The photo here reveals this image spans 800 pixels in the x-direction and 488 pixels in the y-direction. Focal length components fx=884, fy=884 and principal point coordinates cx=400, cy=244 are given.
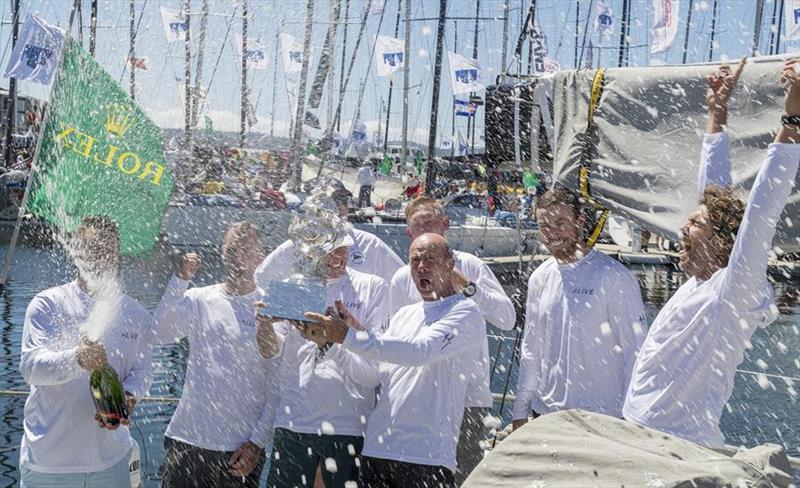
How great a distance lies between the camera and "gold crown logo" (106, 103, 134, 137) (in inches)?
179

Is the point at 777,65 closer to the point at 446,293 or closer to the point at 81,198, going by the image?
the point at 446,293

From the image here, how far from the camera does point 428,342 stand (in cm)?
349

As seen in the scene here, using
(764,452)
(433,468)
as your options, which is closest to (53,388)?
(433,468)

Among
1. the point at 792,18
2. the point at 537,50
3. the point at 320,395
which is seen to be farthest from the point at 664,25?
the point at 320,395

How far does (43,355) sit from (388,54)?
29.3 meters

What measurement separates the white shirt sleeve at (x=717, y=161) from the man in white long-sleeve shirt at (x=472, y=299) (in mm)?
1138

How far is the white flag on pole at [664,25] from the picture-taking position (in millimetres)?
27250

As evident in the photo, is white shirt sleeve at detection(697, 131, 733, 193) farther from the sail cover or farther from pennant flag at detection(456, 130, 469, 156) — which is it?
pennant flag at detection(456, 130, 469, 156)

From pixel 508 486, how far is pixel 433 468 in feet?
6.34

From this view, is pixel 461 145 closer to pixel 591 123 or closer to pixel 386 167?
pixel 386 167

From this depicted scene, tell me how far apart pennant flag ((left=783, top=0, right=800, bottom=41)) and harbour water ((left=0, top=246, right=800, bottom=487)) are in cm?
649

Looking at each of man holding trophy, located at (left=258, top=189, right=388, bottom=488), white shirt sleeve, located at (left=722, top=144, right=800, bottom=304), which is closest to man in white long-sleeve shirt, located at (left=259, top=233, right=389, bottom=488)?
man holding trophy, located at (left=258, top=189, right=388, bottom=488)

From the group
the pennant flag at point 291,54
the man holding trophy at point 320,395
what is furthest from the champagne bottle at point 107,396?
the pennant flag at point 291,54

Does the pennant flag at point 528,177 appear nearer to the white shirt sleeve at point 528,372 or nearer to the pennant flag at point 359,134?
the white shirt sleeve at point 528,372
